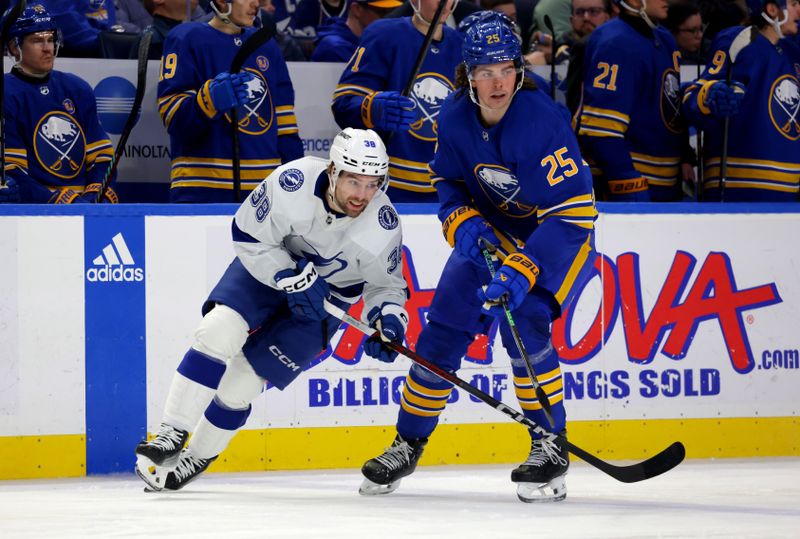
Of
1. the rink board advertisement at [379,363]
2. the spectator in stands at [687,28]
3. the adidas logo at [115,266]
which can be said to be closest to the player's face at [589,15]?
the spectator in stands at [687,28]

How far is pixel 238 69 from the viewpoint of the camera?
17.5ft

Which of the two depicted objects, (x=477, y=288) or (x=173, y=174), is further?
(x=173, y=174)

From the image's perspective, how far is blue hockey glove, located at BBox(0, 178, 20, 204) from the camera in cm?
509

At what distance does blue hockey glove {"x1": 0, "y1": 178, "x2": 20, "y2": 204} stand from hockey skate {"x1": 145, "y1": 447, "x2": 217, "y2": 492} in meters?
1.31

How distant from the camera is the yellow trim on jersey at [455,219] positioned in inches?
172

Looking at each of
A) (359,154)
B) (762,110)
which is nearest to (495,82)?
(359,154)

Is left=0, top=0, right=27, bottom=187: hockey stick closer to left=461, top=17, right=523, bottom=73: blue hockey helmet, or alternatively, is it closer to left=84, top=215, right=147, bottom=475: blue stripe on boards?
left=84, top=215, right=147, bottom=475: blue stripe on boards

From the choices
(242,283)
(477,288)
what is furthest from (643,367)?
(242,283)

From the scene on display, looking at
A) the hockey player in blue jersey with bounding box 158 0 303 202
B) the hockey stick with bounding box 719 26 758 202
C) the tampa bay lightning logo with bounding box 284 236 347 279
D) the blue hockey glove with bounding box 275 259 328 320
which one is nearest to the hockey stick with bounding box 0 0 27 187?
the hockey player in blue jersey with bounding box 158 0 303 202

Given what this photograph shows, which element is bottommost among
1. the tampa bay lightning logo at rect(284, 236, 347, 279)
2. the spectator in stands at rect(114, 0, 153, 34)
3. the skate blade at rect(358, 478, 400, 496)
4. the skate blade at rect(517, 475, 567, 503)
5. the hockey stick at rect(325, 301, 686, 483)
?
the skate blade at rect(358, 478, 400, 496)

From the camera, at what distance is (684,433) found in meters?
5.44

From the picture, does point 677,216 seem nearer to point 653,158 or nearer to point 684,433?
point 653,158

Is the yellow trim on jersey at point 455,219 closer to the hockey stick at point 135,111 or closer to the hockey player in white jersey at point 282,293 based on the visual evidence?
the hockey player in white jersey at point 282,293

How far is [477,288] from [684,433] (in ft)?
4.76
